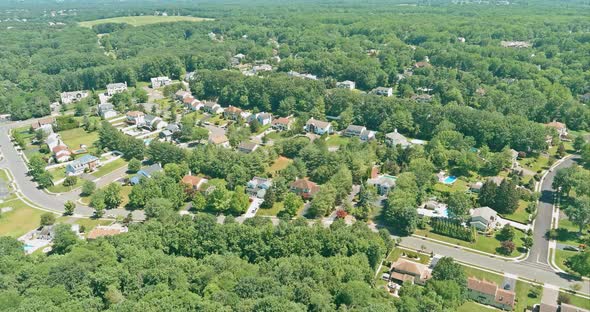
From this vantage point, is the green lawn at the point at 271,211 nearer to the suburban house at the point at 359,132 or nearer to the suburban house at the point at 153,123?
the suburban house at the point at 359,132

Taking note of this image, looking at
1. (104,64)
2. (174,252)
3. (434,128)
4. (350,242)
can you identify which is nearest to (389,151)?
(434,128)

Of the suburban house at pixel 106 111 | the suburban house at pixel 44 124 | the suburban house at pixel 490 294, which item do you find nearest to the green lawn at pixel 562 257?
the suburban house at pixel 490 294

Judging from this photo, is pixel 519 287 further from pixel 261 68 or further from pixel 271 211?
pixel 261 68

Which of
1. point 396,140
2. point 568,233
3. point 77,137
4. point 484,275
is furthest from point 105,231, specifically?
point 568,233

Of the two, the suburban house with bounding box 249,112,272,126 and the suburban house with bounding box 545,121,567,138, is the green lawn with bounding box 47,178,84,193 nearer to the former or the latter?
the suburban house with bounding box 249,112,272,126

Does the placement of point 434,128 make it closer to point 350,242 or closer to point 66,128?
point 350,242

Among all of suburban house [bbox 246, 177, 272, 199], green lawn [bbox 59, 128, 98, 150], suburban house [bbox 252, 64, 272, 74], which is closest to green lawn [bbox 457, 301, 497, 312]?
suburban house [bbox 246, 177, 272, 199]
